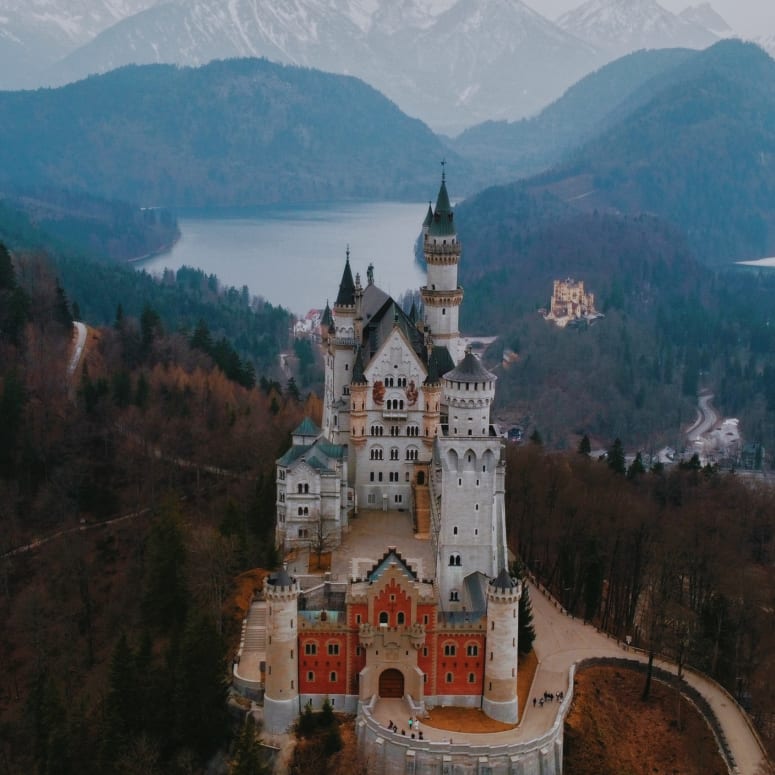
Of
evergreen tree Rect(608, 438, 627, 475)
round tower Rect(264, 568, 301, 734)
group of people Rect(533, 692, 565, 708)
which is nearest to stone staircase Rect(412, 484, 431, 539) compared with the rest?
group of people Rect(533, 692, 565, 708)

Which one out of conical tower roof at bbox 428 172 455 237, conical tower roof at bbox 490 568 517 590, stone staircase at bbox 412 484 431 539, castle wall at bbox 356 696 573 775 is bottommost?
castle wall at bbox 356 696 573 775

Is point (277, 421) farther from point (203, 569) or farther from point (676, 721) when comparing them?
point (676, 721)

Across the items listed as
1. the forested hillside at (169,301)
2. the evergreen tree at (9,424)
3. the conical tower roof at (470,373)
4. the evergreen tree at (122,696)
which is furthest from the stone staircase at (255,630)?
the forested hillside at (169,301)

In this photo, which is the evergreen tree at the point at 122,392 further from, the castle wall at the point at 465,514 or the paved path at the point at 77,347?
the castle wall at the point at 465,514

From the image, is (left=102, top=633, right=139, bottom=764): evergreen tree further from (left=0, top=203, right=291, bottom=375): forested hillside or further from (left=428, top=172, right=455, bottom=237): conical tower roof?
(left=0, top=203, right=291, bottom=375): forested hillside

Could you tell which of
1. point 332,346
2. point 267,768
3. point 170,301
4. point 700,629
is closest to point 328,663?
point 267,768

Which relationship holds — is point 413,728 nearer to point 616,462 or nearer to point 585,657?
point 585,657

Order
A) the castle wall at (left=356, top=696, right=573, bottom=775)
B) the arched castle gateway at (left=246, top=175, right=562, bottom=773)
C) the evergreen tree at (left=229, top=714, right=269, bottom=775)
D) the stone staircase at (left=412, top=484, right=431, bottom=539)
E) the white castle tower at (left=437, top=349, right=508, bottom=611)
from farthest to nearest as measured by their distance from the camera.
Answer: the stone staircase at (left=412, top=484, right=431, bottom=539) → the white castle tower at (left=437, top=349, right=508, bottom=611) → the arched castle gateway at (left=246, top=175, right=562, bottom=773) → the castle wall at (left=356, top=696, right=573, bottom=775) → the evergreen tree at (left=229, top=714, right=269, bottom=775)
